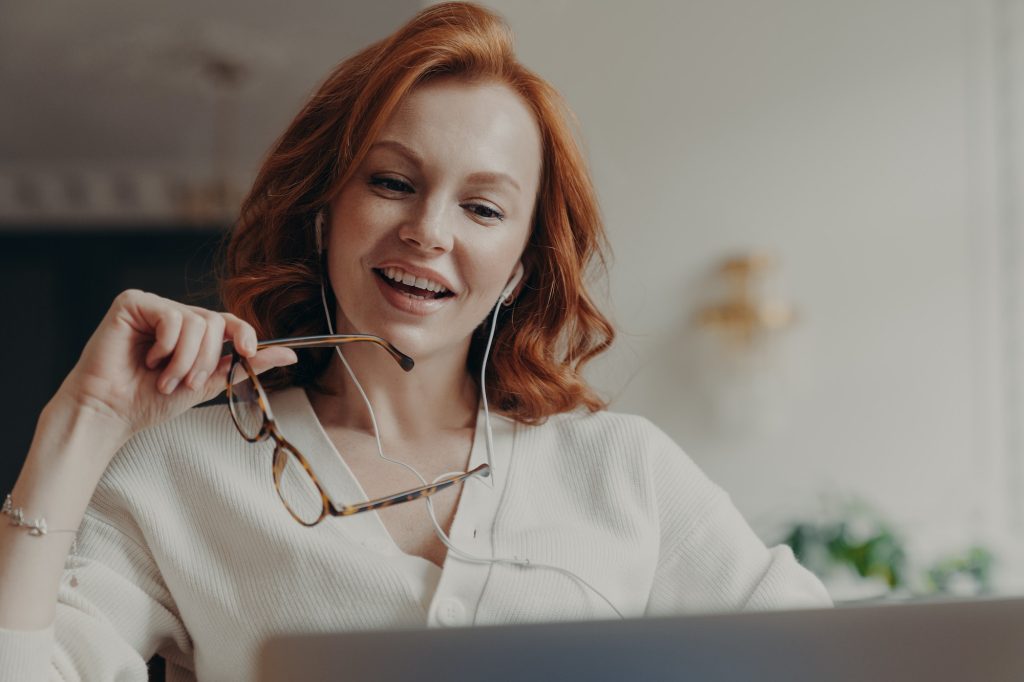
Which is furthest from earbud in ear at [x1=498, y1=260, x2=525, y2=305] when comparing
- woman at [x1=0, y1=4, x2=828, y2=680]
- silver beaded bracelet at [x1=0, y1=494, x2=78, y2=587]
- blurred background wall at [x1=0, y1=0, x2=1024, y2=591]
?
blurred background wall at [x1=0, y1=0, x2=1024, y2=591]

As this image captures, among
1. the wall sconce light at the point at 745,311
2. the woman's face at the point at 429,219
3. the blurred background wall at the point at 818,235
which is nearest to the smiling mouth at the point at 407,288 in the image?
the woman's face at the point at 429,219

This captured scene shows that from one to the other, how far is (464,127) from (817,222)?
7.29 feet

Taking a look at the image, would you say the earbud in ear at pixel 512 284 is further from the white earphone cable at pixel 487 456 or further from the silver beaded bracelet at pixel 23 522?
the silver beaded bracelet at pixel 23 522

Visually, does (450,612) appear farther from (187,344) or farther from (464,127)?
(464,127)

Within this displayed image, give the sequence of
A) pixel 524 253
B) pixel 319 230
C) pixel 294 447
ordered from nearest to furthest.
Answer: pixel 294 447, pixel 319 230, pixel 524 253

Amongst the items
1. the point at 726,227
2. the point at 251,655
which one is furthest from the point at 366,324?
the point at 726,227

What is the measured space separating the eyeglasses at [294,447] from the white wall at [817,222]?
2.01 m

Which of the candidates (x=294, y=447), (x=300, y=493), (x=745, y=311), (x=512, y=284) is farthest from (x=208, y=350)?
(x=745, y=311)

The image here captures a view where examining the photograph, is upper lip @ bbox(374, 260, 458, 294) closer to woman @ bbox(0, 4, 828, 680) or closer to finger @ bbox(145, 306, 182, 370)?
woman @ bbox(0, 4, 828, 680)

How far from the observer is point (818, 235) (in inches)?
119

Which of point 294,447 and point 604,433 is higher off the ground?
point 294,447

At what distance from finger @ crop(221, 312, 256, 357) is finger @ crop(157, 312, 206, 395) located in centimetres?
3

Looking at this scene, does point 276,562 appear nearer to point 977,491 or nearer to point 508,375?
point 508,375

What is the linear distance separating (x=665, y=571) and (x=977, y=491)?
7.65 feet
